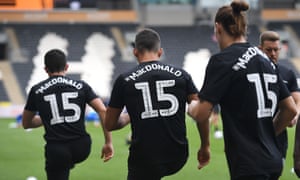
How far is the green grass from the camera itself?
486 inches

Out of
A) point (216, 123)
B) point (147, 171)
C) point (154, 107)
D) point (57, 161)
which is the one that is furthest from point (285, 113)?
point (216, 123)

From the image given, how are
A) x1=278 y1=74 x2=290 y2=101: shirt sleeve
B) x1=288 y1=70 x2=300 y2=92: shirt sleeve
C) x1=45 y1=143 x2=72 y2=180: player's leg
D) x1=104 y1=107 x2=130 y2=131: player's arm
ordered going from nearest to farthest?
1. x1=278 y1=74 x2=290 y2=101: shirt sleeve
2. x1=104 y1=107 x2=130 y2=131: player's arm
3. x1=45 y1=143 x2=72 y2=180: player's leg
4. x1=288 y1=70 x2=300 y2=92: shirt sleeve

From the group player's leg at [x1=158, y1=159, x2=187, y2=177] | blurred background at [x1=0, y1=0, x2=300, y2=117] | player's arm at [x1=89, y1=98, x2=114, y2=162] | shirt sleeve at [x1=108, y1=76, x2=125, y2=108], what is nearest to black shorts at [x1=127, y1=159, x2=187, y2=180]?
player's leg at [x1=158, y1=159, x2=187, y2=177]

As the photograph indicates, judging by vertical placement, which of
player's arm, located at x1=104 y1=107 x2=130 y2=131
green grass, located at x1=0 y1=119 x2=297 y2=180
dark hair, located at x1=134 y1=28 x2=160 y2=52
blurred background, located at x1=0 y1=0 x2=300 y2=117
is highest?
dark hair, located at x1=134 y1=28 x2=160 y2=52

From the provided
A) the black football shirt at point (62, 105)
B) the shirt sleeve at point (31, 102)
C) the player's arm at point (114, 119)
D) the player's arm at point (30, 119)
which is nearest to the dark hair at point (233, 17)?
the player's arm at point (114, 119)

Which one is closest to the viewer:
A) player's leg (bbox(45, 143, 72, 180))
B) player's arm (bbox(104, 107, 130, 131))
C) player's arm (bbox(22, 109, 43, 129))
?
player's arm (bbox(104, 107, 130, 131))

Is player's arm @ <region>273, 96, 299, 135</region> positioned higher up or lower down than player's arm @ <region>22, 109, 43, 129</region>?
higher up

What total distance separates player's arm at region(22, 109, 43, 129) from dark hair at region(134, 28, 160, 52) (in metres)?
1.70

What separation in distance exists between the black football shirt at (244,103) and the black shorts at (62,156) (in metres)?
2.25

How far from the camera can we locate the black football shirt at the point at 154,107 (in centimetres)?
554

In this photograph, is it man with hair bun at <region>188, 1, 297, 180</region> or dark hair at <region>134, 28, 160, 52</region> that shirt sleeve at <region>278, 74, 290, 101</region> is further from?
dark hair at <region>134, 28, 160, 52</region>

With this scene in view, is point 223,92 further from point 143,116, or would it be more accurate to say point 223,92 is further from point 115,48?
point 115,48

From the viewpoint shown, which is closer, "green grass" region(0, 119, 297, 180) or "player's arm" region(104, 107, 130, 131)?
"player's arm" region(104, 107, 130, 131)

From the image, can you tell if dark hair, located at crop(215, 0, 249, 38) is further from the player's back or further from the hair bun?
the player's back
